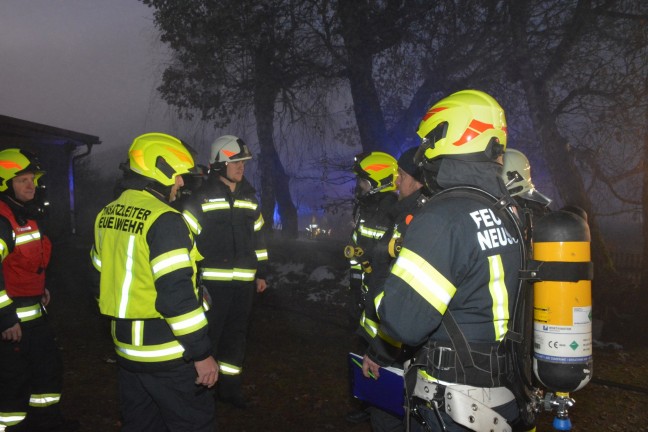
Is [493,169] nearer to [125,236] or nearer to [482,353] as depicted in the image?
[482,353]

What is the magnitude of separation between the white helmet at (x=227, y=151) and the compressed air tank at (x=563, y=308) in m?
3.33

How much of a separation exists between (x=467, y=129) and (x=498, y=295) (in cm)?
74

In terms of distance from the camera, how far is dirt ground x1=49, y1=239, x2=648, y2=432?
484 cm

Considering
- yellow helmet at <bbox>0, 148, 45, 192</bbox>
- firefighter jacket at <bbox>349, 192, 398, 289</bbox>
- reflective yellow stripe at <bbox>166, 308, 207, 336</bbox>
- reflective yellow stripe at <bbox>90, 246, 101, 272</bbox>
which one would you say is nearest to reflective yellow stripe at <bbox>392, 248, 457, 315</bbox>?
reflective yellow stripe at <bbox>166, 308, 207, 336</bbox>

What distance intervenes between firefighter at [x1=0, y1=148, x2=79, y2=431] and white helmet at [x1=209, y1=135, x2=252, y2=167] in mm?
1531

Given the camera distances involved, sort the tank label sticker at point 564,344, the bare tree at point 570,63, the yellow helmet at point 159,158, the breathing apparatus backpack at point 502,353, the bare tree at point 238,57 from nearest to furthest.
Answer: the breathing apparatus backpack at point 502,353
the tank label sticker at point 564,344
the yellow helmet at point 159,158
the bare tree at point 570,63
the bare tree at point 238,57

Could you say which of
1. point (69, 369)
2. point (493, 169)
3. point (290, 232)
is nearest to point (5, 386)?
point (69, 369)

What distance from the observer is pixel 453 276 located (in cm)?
207

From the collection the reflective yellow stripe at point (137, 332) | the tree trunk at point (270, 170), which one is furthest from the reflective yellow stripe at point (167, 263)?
the tree trunk at point (270, 170)

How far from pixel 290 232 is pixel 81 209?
65.5ft

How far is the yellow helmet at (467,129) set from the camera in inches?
90.9

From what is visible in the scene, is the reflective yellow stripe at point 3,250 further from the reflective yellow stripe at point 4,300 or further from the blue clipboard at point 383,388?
the blue clipboard at point 383,388

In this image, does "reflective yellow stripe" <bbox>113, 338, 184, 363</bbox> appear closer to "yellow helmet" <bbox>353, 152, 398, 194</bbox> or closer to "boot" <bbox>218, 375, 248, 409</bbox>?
"boot" <bbox>218, 375, 248, 409</bbox>

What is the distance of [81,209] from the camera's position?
102 ft
